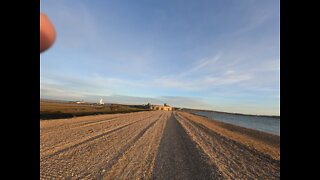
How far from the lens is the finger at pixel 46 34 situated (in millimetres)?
1644

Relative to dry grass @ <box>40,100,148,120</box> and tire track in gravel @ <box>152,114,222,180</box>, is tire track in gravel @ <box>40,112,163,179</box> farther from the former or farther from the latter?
dry grass @ <box>40,100,148,120</box>

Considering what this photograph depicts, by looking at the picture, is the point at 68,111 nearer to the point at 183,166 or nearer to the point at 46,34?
the point at 183,166

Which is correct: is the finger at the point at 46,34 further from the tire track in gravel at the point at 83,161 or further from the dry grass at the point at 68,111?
the dry grass at the point at 68,111

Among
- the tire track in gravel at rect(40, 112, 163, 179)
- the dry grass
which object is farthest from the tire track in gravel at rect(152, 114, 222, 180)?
the dry grass

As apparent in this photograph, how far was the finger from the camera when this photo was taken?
164 centimetres

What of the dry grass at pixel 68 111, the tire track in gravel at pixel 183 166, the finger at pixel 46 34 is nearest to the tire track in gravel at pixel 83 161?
the tire track in gravel at pixel 183 166

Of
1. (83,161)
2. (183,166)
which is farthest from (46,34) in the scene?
(183,166)
